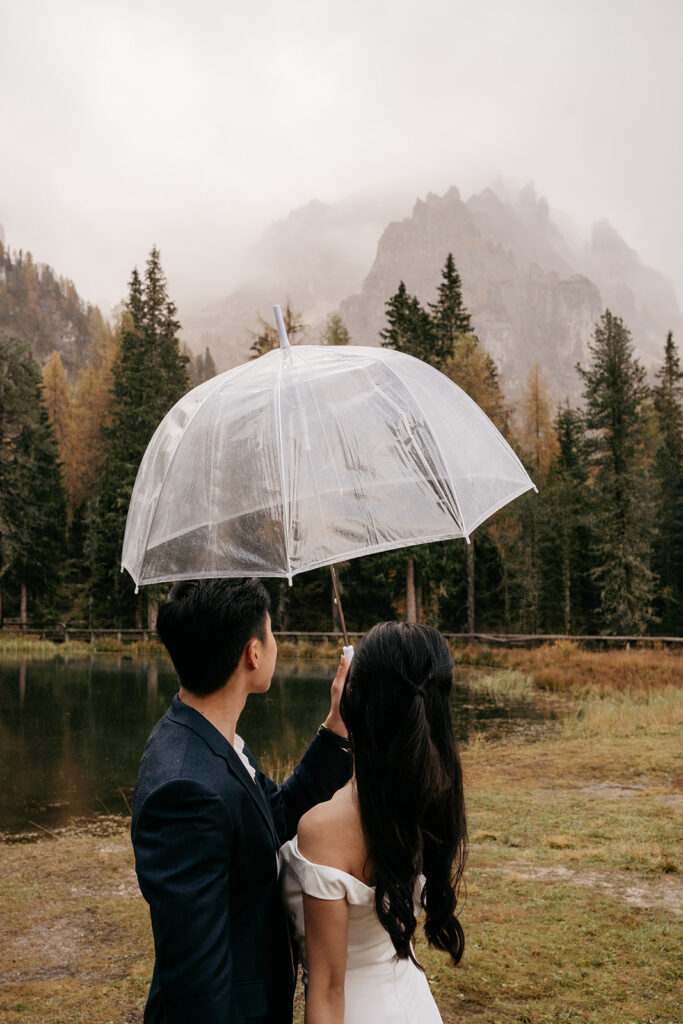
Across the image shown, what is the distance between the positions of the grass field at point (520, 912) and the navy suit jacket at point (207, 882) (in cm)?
179

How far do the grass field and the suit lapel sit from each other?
1878mm

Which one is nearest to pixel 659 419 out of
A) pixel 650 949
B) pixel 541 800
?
pixel 541 800

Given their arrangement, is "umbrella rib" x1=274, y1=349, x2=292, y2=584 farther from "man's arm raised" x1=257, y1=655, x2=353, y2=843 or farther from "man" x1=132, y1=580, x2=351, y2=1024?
"man" x1=132, y1=580, x2=351, y2=1024

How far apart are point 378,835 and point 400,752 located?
0.18 metres

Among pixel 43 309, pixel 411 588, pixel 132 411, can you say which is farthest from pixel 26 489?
pixel 43 309

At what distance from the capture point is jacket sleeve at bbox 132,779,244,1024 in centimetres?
146

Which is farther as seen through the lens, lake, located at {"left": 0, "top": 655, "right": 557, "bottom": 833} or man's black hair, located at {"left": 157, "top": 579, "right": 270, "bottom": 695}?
lake, located at {"left": 0, "top": 655, "right": 557, "bottom": 833}

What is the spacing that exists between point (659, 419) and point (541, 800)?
40.7 metres

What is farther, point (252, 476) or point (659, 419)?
point (659, 419)

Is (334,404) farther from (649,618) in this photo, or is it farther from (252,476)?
(649,618)

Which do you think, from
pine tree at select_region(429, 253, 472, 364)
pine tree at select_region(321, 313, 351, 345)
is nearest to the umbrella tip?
pine tree at select_region(429, 253, 472, 364)

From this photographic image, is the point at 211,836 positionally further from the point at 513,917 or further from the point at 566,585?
the point at 566,585

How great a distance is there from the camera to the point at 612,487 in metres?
29.6

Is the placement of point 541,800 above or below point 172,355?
below
